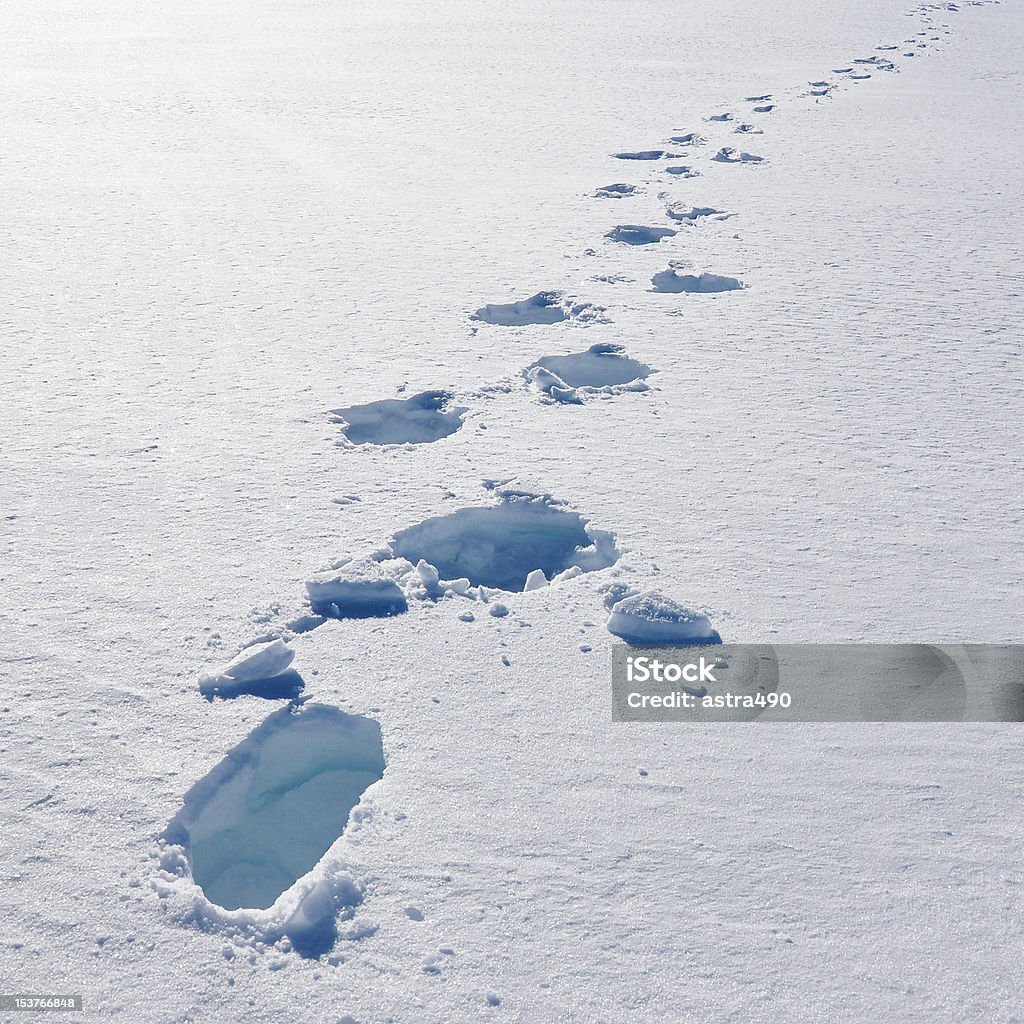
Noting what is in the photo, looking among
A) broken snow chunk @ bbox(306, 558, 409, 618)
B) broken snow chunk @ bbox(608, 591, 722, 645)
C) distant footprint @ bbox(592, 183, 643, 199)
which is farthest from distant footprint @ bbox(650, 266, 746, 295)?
broken snow chunk @ bbox(306, 558, 409, 618)

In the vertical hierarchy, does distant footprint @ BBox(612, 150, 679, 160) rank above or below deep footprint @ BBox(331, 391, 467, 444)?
above

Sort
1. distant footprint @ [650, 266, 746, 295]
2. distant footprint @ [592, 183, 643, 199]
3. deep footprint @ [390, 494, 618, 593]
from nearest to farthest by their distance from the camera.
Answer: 1. deep footprint @ [390, 494, 618, 593]
2. distant footprint @ [650, 266, 746, 295]
3. distant footprint @ [592, 183, 643, 199]

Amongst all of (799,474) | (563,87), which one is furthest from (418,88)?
(799,474)

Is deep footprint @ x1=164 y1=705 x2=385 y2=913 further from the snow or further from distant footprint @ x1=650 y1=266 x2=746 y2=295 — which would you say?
distant footprint @ x1=650 y1=266 x2=746 y2=295

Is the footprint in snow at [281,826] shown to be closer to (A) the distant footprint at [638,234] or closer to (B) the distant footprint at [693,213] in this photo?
(A) the distant footprint at [638,234]

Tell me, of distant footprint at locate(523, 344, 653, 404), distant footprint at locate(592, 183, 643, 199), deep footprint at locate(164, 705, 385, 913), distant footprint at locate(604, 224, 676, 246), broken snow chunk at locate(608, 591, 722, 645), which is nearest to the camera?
deep footprint at locate(164, 705, 385, 913)

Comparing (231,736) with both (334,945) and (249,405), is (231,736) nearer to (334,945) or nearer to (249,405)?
(334,945)
